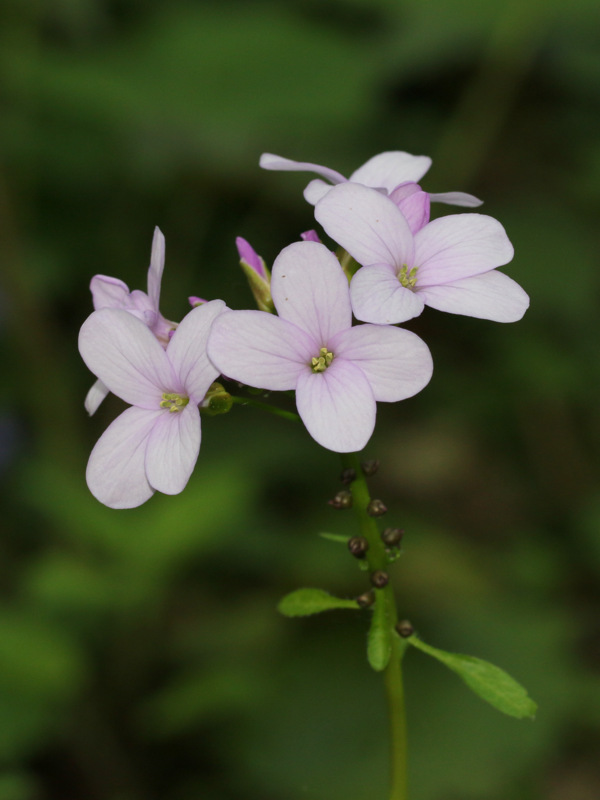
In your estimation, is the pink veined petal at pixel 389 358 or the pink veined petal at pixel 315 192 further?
the pink veined petal at pixel 315 192

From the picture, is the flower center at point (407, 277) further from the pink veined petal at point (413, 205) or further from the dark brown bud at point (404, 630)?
the dark brown bud at point (404, 630)

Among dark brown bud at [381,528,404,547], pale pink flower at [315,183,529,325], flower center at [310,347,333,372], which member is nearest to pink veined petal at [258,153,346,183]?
pale pink flower at [315,183,529,325]

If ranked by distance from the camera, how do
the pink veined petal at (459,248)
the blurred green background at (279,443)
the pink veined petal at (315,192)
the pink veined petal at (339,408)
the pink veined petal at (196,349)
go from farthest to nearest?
the blurred green background at (279,443) → the pink veined petal at (315,192) → the pink veined petal at (459,248) → the pink veined petal at (196,349) → the pink veined petal at (339,408)

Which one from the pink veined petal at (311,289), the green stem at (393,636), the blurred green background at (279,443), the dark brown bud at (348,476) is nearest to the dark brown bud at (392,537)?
the green stem at (393,636)

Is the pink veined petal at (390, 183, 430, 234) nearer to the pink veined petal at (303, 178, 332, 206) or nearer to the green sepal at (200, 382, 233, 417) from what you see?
the pink veined petal at (303, 178, 332, 206)

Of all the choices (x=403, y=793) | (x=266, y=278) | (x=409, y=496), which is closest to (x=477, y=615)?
(x=409, y=496)

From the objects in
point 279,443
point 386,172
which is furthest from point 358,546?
point 279,443

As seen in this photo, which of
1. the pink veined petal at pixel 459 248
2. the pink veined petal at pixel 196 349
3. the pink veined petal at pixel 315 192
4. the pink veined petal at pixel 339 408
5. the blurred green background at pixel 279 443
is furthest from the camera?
the blurred green background at pixel 279 443
